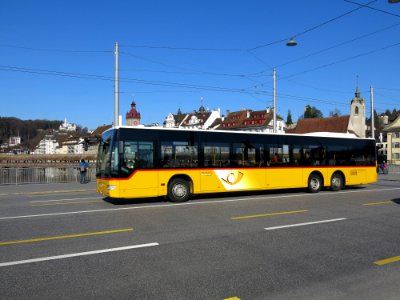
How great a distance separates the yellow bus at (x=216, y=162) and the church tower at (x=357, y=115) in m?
80.2

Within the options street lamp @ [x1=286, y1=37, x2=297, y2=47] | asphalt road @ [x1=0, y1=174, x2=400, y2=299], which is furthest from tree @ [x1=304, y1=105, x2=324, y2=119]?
asphalt road @ [x1=0, y1=174, x2=400, y2=299]

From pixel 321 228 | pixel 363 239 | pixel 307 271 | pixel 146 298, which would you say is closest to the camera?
pixel 146 298

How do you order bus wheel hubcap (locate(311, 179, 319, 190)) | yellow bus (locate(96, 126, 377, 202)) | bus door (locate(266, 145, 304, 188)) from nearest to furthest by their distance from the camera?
yellow bus (locate(96, 126, 377, 202)) → bus door (locate(266, 145, 304, 188)) → bus wheel hubcap (locate(311, 179, 319, 190))

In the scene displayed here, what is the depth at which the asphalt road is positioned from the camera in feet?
16.4

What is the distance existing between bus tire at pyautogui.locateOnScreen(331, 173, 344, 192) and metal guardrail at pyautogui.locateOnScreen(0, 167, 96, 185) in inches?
665

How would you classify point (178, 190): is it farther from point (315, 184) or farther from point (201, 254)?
point (201, 254)

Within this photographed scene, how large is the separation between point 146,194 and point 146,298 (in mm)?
9301


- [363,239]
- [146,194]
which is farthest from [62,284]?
[146,194]

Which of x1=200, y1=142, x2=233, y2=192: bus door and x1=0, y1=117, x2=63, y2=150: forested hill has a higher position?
x1=0, y1=117, x2=63, y2=150: forested hill

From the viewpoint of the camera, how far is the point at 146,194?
547 inches

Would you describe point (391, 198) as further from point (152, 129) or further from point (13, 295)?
point (13, 295)

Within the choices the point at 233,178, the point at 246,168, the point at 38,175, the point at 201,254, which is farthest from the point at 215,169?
the point at 38,175

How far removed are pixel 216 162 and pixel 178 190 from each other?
206 cm

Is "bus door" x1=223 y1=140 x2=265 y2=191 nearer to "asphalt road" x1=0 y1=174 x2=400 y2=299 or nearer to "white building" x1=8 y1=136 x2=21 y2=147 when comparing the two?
"asphalt road" x1=0 y1=174 x2=400 y2=299
